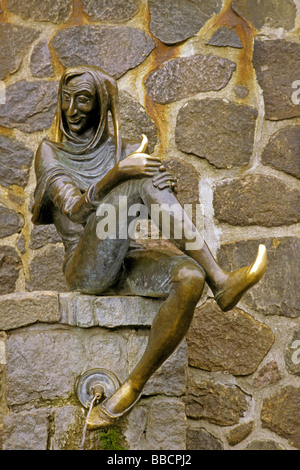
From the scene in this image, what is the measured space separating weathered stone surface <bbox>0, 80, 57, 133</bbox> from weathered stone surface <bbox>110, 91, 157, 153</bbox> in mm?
308

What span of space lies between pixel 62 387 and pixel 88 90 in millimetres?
994

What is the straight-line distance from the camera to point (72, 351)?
2.42m

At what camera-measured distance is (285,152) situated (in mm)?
3299

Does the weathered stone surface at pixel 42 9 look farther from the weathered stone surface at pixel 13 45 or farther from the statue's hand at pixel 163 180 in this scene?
the statue's hand at pixel 163 180

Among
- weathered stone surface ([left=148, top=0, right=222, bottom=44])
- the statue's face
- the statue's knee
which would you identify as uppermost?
weathered stone surface ([left=148, top=0, right=222, bottom=44])

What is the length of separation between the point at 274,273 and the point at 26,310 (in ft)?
4.10

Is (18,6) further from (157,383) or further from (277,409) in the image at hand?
(277,409)

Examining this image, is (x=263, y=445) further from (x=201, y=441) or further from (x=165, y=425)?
(x=165, y=425)

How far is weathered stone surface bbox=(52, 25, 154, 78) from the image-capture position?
334 centimetres

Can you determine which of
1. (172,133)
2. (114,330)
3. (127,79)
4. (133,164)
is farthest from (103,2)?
(114,330)

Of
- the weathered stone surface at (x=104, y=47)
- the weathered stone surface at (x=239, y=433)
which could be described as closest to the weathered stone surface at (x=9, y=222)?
the weathered stone surface at (x=104, y=47)

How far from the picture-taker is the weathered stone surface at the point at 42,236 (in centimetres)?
327

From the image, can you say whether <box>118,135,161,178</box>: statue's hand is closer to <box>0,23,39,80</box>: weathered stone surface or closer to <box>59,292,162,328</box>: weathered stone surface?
<box>59,292,162,328</box>: weathered stone surface

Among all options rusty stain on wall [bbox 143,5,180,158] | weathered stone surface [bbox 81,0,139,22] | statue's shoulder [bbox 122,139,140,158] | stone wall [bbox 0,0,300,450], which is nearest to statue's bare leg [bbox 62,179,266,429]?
statue's shoulder [bbox 122,139,140,158]
